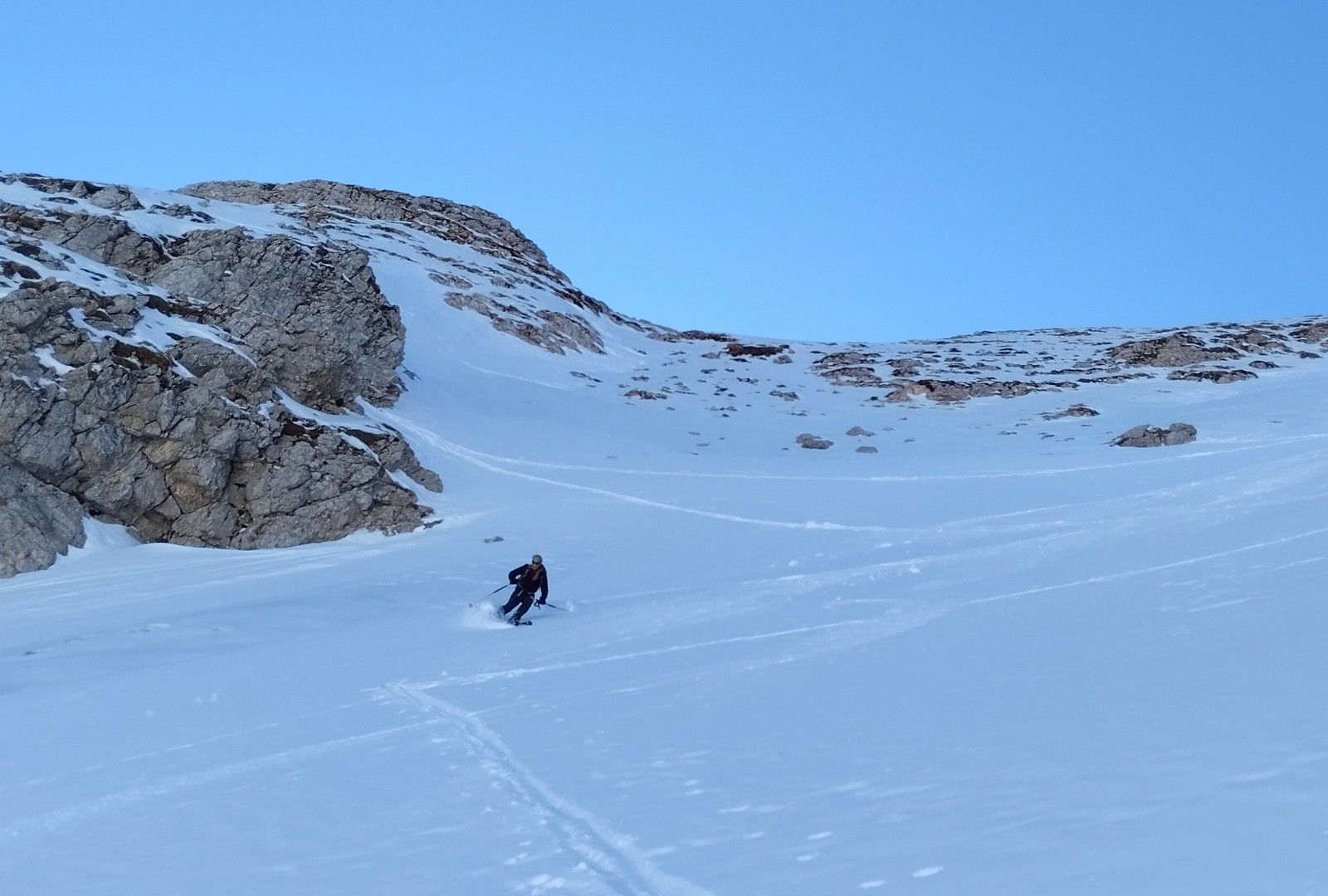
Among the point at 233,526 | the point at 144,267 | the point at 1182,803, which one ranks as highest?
the point at 144,267

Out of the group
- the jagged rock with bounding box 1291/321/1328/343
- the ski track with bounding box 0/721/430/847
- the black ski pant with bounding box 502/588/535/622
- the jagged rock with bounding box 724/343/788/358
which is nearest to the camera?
the ski track with bounding box 0/721/430/847

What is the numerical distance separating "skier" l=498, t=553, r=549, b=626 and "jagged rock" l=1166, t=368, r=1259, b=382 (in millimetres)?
43246

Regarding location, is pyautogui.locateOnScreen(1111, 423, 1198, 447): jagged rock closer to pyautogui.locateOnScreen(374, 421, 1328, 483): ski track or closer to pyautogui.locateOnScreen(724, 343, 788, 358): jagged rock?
pyautogui.locateOnScreen(374, 421, 1328, 483): ski track

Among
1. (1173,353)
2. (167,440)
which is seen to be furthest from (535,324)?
(1173,353)

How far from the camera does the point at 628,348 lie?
64062 millimetres

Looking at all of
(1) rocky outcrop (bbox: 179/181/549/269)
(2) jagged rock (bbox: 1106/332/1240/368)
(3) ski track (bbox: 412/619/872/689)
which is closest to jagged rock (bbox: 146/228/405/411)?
(3) ski track (bbox: 412/619/872/689)

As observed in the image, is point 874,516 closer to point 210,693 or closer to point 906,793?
point 210,693

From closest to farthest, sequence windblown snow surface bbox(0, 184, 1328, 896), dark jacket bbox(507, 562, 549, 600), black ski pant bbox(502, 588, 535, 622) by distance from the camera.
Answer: windblown snow surface bbox(0, 184, 1328, 896) < black ski pant bbox(502, 588, 535, 622) < dark jacket bbox(507, 562, 549, 600)

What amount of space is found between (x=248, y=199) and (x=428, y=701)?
229ft

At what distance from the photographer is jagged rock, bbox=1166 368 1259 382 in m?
48.8

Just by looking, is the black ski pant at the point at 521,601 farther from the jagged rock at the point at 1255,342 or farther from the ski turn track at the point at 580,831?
the jagged rock at the point at 1255,342

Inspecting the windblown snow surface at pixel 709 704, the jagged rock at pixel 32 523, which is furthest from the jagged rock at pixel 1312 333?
the jagged rock at pixel 32 523

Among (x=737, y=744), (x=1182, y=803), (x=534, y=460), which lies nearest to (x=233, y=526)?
(x=534, y=460)

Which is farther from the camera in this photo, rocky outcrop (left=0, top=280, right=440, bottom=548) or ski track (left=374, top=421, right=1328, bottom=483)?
ski track (left=374, top=421, right=1328, bottom=483)
